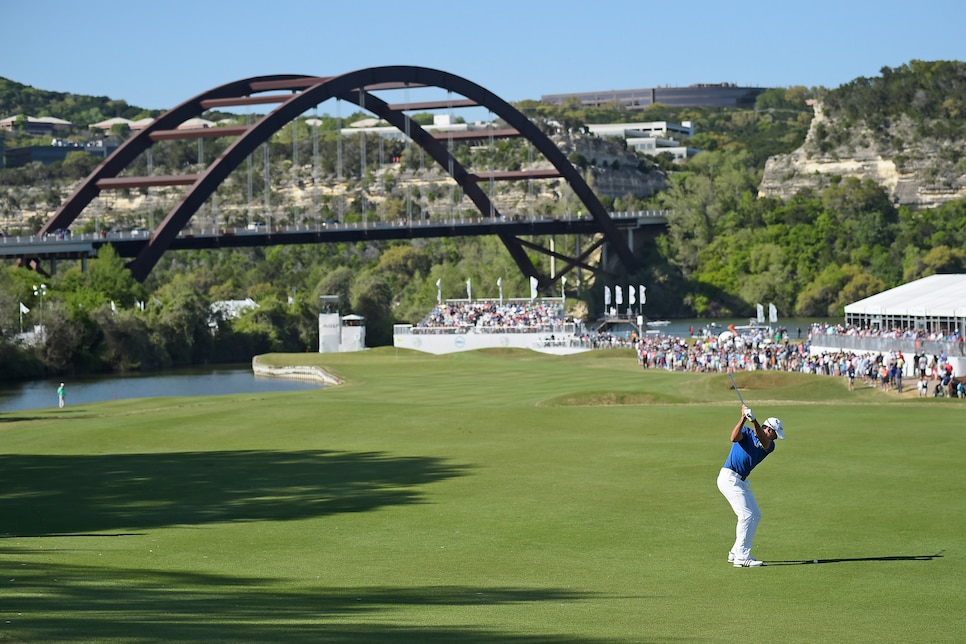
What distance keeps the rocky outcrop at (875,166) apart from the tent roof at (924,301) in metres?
102

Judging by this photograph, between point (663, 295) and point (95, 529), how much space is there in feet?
443

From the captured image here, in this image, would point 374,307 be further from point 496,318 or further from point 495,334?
point 495,334

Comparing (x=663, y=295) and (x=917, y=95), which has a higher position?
Answer: (x=917, y=95)

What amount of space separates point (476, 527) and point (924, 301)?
160 ft

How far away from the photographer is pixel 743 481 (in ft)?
54.2

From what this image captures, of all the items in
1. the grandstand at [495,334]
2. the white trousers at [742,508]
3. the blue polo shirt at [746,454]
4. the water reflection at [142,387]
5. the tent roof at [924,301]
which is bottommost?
the water reflection at [142,387]

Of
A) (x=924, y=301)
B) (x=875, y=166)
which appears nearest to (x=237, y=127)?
(x=924, y=301)

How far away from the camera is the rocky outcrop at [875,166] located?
551 feet

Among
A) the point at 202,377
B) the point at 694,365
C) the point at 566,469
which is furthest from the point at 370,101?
the point at 566,469

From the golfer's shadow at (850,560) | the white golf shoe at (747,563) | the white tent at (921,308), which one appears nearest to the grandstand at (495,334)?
the white tent at (921,308)

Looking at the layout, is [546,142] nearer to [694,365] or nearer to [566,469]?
[694,365]

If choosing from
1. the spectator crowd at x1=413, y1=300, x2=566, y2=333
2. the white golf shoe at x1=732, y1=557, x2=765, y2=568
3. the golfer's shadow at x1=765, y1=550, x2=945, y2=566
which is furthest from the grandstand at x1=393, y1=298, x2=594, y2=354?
the white golf shoe at x1=732, y1=557, x2=765, y2=568

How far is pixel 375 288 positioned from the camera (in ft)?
401

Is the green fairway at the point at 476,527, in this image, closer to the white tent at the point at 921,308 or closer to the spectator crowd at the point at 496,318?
the white tent at the point at 921,308
